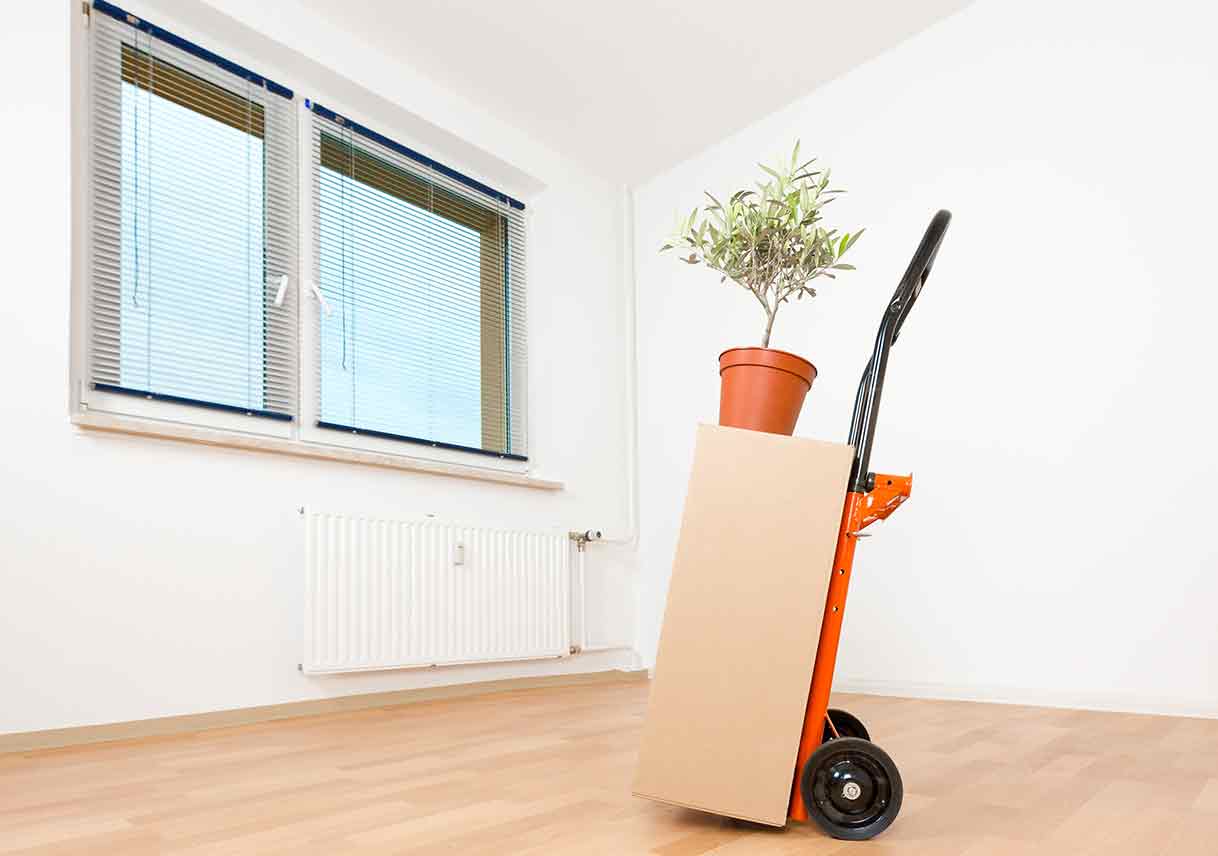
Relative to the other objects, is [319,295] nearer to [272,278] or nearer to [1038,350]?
[272,278]

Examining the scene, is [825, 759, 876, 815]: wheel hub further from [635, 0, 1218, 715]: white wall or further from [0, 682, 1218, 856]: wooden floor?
[635, 0, 1218, 715]: white wall

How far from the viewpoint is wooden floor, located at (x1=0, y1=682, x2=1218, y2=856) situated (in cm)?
145

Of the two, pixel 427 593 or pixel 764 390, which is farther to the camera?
pixel 427 593

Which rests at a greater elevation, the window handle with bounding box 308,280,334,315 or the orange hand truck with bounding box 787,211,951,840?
the window handle with bounding box 308,280,334,315

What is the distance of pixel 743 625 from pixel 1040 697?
6.66ft

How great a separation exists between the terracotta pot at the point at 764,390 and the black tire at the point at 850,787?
58 cm

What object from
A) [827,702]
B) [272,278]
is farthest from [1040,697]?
[272,278]

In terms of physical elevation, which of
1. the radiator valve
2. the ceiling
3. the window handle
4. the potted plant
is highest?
the ceiling

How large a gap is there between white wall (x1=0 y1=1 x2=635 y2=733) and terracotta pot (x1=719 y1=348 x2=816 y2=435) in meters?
2.01

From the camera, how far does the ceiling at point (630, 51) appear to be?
11.5ft

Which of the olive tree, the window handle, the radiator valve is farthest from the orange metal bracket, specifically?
the radiator valve

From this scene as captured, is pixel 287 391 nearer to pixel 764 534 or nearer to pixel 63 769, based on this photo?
pixel 63 769

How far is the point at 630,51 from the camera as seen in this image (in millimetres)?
3766

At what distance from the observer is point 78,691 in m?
2.56
